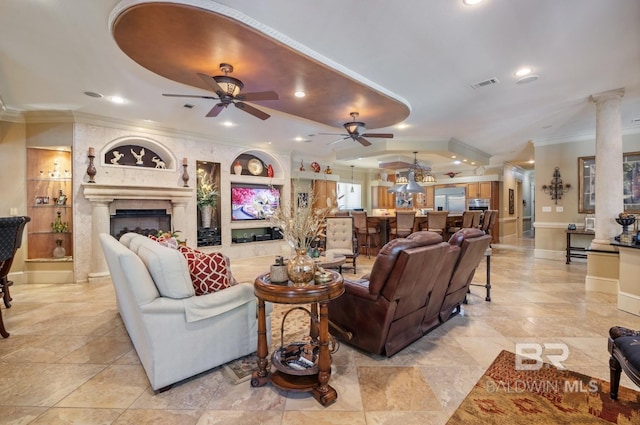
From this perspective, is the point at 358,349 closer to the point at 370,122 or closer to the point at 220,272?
the point at 220,272

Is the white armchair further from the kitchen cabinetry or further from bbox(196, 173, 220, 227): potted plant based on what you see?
the kitchen cabinetry

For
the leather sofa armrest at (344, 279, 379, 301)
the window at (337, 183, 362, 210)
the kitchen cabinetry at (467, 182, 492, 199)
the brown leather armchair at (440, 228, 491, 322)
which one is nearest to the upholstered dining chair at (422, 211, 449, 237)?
the brown leather armchair at (440, 228, 491, 322)

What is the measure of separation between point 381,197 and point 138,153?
26.4 ft

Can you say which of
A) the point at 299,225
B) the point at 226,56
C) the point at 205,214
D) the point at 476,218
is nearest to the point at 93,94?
Answer: the point at 226,56

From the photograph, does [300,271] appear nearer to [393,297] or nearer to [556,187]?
[393,297]

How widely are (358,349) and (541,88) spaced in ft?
13.5

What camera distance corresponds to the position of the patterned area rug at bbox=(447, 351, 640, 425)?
177 centimetres

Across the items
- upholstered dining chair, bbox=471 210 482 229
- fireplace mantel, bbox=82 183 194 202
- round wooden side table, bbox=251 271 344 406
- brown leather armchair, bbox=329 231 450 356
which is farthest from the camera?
upholstered dining chair, bbox=471 210 482 229

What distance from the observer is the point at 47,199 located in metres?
5.18

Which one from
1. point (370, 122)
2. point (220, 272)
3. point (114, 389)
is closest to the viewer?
point (114, 389)

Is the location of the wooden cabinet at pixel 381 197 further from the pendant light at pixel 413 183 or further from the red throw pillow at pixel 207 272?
the red throw pillow at pixel 207 272

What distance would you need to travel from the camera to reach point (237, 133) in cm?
621

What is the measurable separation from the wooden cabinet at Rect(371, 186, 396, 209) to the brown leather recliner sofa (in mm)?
8255

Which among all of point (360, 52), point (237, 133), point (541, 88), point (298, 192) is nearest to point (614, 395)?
point (298, 192)
